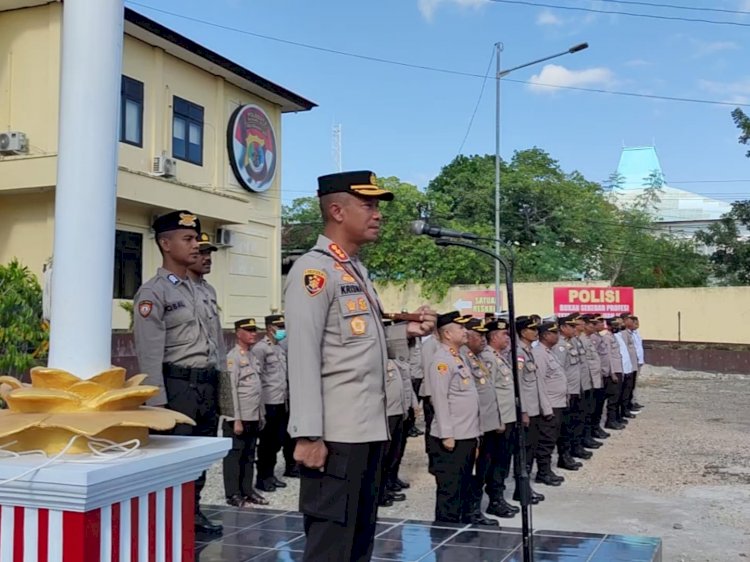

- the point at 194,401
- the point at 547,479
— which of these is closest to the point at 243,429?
the point at 194,401

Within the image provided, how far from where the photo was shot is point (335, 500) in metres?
2.77

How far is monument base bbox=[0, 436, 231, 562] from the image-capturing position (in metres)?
1.87

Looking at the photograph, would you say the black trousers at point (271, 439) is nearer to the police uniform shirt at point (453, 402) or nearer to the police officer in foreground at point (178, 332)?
the police uniform shirt at point (453, 402)

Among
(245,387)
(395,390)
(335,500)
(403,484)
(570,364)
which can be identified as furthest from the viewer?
(570,364)

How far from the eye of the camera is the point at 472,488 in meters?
6.18

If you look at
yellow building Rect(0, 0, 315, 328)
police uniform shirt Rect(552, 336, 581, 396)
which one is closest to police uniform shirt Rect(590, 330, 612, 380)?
police uniform shirt Rect(552, 336, 581, 396)

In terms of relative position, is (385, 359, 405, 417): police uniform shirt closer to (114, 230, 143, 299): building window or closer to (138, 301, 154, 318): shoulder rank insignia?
(138, 301, 154, 318): shoulder rank insignia

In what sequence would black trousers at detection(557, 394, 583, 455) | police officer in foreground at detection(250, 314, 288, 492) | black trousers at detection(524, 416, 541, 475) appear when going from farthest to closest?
black trousers at detection(557, 394, 583, 455) < black trousers at detection(524, 416, 541, 475) < police officer in foreground at detection(250, 314, 288, 492)

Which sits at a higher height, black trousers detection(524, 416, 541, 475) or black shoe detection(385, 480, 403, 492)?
black trousers detection(524, 416, 541, 475)

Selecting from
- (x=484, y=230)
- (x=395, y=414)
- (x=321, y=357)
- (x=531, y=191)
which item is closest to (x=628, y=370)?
(x=395, y=414)

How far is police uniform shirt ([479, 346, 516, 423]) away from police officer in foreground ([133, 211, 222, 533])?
10.3 feet

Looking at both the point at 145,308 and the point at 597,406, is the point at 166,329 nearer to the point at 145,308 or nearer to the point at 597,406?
the point at 145,308

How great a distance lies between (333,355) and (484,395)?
11.9ft

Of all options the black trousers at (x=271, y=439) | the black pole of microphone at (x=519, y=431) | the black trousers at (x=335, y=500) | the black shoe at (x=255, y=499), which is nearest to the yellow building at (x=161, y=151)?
the black trousers at (x=271, y=439)
